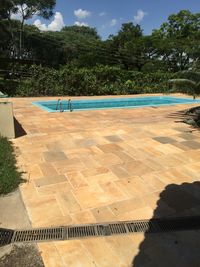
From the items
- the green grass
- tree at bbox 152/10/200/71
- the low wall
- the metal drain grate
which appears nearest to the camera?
the metal drain grate

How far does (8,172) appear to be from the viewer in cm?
429

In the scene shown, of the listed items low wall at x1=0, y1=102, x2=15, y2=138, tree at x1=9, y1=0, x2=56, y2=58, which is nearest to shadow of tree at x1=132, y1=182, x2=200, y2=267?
low wall at x1=0, y1=102, x2=15, y2=138

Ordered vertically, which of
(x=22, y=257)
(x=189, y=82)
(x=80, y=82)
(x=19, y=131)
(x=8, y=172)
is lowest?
(x=22, y=257)

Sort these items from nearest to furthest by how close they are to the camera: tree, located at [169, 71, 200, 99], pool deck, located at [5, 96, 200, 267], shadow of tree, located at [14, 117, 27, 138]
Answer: pool deck, located at [5, 96, 200, 267] < shadow of tree, located at [14, 117, 27, 138] < tree, located at [169, 71, 200, 99]

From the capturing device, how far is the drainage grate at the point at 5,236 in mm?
2727

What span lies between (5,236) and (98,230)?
103 centimetres

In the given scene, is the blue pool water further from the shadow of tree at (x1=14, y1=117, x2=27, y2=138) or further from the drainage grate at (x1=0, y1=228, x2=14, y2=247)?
the drainage grate at (x1=0, y1=228, x2=14, y2=247)

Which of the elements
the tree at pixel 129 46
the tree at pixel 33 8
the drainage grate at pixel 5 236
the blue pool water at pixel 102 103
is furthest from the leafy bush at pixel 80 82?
the tree at pixel 33 8

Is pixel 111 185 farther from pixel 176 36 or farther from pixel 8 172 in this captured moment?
pixel 176 36

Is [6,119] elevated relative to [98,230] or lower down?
elevated

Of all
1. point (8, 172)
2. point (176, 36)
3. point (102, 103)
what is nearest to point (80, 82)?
point (102, 103)

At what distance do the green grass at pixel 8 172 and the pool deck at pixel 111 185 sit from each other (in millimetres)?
143

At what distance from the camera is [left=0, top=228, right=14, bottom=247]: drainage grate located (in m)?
2.73

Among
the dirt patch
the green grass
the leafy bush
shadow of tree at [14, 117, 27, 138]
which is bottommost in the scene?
the dirt patch
